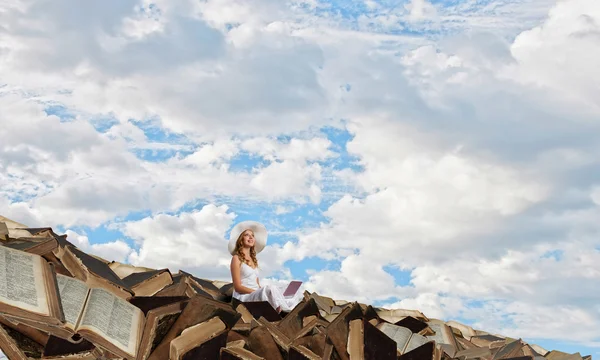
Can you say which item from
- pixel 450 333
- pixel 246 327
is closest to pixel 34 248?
pixel 246 327

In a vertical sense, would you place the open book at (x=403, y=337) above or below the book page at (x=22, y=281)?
above

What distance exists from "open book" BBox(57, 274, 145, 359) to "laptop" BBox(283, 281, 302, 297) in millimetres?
2022

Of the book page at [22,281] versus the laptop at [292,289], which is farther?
the laptop at [292,289]

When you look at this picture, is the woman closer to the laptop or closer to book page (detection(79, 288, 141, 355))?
the laptop

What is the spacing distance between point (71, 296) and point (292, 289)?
242cm

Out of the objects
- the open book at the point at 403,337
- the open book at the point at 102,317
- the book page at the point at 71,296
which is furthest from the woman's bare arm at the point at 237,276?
the book page at the point at 71,296

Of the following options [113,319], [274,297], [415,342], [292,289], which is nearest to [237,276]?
[292,289]

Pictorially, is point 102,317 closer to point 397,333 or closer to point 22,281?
point 22,281

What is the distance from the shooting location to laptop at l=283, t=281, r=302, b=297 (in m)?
5.46

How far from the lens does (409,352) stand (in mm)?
3969

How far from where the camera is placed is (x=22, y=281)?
318cm

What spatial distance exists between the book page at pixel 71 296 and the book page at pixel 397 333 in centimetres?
199

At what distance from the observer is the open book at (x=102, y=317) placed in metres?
3.10

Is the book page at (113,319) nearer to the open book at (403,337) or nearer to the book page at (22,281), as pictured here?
the book page at (22,281)
